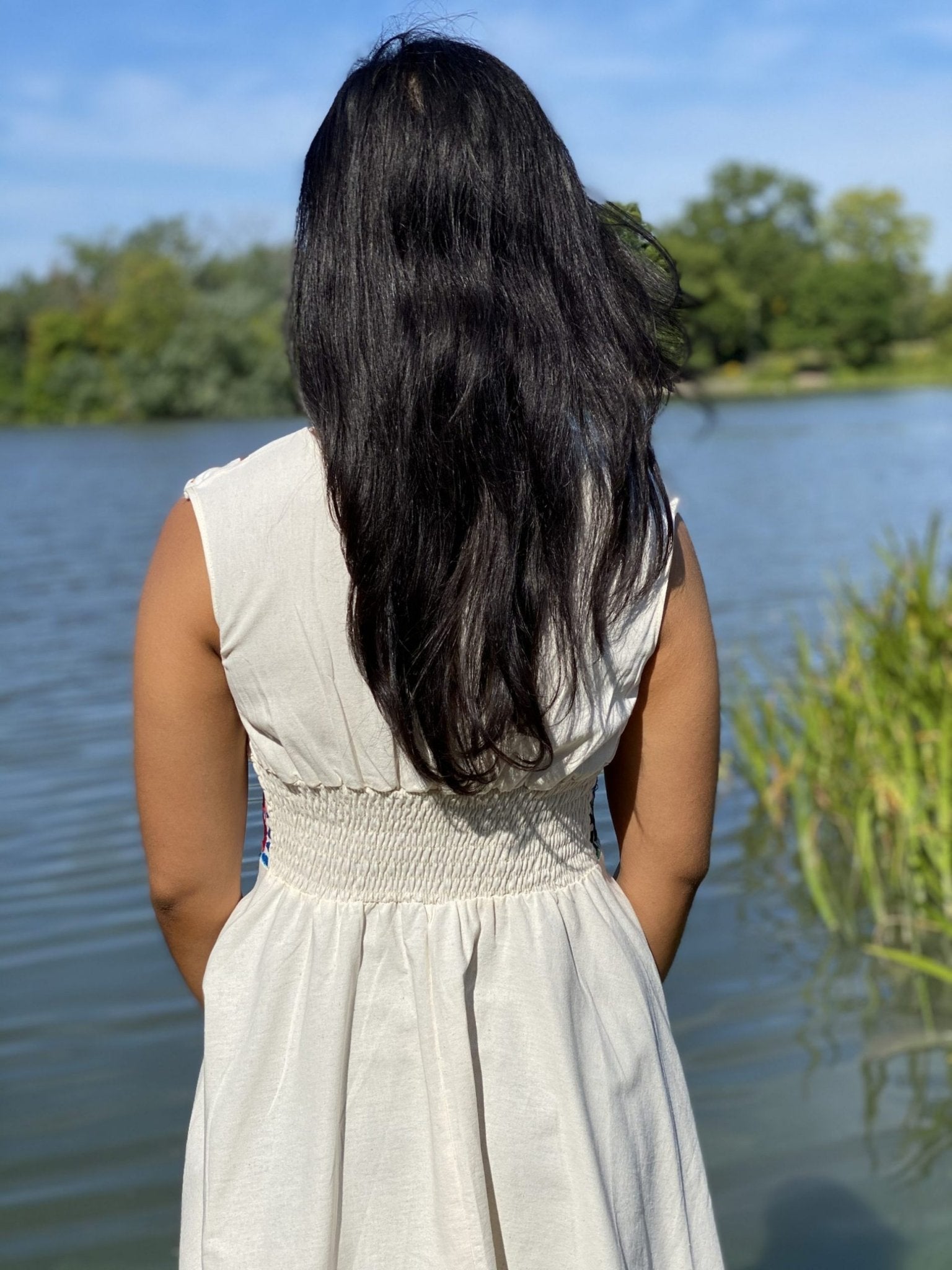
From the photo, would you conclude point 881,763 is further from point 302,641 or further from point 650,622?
point 302,641

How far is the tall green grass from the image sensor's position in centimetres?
344

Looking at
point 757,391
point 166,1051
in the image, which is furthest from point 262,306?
point 166,1051

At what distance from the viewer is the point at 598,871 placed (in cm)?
125

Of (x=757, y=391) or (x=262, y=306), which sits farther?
(x=757, y=391)

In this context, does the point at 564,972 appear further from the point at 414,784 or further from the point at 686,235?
the point at 686,235

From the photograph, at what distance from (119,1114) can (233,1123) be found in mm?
2555

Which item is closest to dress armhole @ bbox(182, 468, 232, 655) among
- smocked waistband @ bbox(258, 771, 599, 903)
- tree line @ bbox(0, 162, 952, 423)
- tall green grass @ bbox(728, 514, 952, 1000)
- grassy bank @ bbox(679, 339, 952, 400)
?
smocked waistband @ bbox(258, 771, 599, 903)

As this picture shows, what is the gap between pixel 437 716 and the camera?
3.56 feet

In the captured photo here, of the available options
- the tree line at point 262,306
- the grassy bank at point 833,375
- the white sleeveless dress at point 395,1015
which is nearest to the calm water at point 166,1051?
the white sleeveless dress at point 395,1015

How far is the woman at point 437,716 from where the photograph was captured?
41.4 inches

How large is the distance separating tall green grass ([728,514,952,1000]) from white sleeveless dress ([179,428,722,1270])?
1899 mm

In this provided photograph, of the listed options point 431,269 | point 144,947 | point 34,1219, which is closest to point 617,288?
point 431,269

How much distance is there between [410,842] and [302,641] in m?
0.20

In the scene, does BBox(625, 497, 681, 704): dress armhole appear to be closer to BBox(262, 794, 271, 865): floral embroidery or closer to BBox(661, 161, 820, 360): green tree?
BBox(262, 794, 271, 865): floral embroidery
